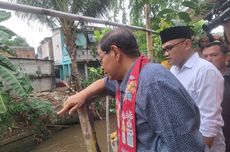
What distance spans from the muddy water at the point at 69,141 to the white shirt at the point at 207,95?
7077mm

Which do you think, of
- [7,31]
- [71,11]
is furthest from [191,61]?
[71,11]

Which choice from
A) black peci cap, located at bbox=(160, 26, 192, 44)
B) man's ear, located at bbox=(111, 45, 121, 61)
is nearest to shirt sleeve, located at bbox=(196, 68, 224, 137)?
black peci cap, located at bbox=(160, 26, 192, 44)

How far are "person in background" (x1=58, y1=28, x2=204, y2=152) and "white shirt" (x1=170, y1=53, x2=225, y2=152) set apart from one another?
886mm

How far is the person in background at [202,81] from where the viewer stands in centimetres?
221

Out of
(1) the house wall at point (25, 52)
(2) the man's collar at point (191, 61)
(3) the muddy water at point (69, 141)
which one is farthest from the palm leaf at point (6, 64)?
(1) the house wall at point (25, 52)

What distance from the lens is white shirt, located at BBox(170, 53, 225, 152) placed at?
86.9 inches

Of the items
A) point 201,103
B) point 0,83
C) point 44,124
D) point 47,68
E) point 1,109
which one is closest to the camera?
point 201,103

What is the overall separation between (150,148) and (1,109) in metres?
5.14

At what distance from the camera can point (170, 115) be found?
1234 millimetres

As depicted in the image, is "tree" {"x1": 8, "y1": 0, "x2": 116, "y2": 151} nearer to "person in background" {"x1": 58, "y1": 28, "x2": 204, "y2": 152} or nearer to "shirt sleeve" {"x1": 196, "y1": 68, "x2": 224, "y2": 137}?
"shirt sleeve" {"x1": 196, "y1": 68, "x2": 224, "y2": 137}

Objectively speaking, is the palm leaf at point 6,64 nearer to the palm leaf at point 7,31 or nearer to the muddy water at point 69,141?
the palm leaf at point 7,31

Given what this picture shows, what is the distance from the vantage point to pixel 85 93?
1.72 meters

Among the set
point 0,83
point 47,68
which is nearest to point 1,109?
point 0,83

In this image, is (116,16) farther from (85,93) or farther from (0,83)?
(85,93)
